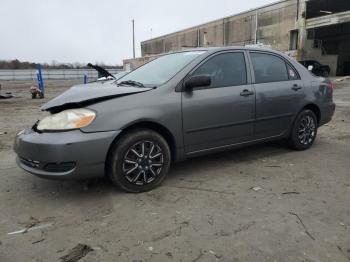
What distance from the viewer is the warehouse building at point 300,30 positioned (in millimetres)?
35031

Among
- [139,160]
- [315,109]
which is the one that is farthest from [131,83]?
[315,109]

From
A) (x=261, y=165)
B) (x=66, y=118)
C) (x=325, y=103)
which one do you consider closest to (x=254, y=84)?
(x=261, y=165)

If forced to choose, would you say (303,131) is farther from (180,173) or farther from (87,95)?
(87,95)

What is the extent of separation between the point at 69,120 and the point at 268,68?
2949 mm

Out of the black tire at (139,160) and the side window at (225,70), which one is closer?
the black tire at (139,160)

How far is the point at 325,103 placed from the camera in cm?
577

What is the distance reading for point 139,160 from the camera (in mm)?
3816

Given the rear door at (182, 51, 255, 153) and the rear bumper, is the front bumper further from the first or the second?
the rear bumper

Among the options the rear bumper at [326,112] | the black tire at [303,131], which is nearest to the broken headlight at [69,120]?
the black tire at [303,131]

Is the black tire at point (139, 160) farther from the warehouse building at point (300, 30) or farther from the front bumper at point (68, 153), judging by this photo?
the warehouse building at point (300, 30)

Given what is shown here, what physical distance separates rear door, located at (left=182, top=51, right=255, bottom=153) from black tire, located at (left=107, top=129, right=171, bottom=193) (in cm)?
40

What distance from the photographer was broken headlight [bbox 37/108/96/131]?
3.51 metres

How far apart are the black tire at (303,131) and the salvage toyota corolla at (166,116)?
0.06 ft

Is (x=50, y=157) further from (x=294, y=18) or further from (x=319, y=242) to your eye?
(x=294, y=18)
